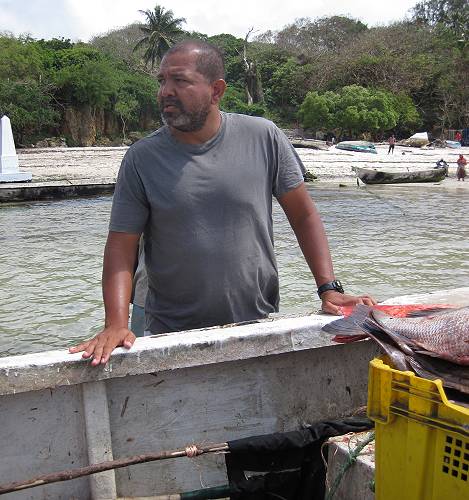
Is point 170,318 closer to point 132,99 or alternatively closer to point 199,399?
point 199,399

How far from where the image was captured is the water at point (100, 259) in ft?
27.0

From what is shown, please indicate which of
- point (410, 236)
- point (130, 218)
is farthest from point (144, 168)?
point (410, 236)

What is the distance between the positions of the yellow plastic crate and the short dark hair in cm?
146

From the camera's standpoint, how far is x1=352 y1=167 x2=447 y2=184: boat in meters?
25.6

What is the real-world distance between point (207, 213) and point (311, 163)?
92.6ft

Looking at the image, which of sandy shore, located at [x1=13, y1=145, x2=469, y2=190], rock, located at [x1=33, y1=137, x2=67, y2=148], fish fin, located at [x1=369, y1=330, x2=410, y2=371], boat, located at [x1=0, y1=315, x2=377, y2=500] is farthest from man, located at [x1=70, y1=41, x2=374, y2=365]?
rock, located at [x1=33, y1=137, x2=67, y2=148]

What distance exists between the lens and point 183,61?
2.65 meters

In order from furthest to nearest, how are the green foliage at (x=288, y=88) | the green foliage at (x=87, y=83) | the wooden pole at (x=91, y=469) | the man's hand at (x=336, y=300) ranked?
the green foliage at (x=288, y=88) → the green foliage at (x=87, y=83) → the man's hand at (x=336, y=300) → the wooden pole at (x=91, y=469)

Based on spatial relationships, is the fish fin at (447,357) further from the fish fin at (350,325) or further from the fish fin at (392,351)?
the fish fin at (350,325)

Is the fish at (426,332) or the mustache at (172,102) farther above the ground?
the mustache at (172,102)

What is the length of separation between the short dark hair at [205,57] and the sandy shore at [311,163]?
68.3ft

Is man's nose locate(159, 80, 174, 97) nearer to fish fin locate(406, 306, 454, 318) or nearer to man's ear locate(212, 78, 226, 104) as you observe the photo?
man's ear locate(212, 78, 226, 104)

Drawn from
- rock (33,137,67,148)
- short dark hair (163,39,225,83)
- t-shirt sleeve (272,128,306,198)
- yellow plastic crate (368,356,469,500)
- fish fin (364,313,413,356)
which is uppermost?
short dark hair (163,39,225,83)

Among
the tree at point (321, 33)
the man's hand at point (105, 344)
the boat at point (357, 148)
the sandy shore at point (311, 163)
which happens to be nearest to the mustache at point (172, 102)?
the man's hand at point (105, 344)
